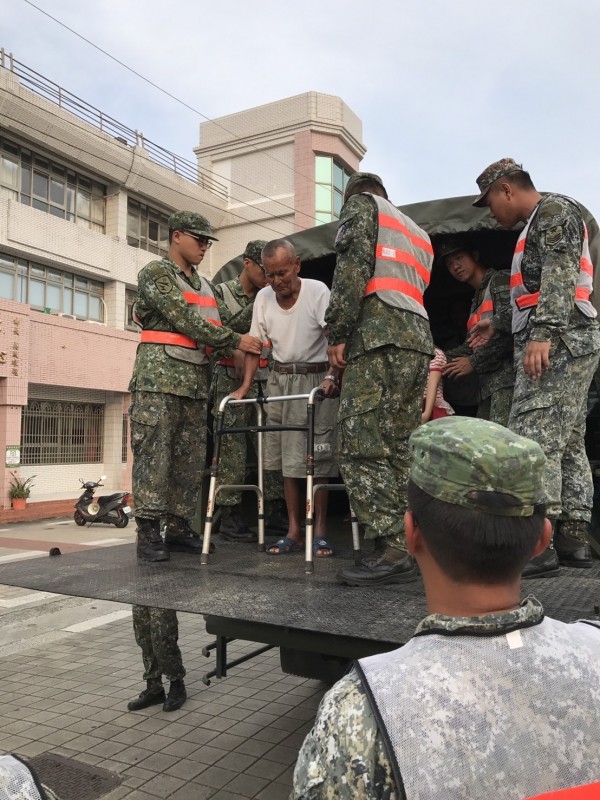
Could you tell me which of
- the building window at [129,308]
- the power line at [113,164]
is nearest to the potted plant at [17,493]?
the building window at [129,308]

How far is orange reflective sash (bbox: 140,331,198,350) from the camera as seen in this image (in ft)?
11.3

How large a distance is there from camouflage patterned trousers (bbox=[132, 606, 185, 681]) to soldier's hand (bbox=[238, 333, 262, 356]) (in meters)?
1.39

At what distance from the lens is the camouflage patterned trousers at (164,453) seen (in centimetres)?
333

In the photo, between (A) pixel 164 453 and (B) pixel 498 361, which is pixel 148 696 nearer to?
(A) pixel 164 453

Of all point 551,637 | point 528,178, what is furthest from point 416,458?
point 528,178

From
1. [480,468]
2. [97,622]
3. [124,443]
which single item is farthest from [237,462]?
[124,443]

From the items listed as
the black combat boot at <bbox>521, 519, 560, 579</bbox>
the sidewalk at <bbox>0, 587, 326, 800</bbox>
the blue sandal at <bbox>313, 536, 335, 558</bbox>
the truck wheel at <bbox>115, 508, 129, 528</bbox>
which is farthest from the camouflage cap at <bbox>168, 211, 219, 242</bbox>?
the truck wheel at <bbox>115, 508, 129, 528</bbox>

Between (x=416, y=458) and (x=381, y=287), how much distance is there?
1875 millimetres

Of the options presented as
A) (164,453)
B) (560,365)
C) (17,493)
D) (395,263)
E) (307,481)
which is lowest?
(17,493)

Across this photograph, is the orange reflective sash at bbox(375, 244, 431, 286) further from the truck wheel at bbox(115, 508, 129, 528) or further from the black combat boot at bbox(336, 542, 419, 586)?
the truck wheel at bbox(115, 508, 129, 528)

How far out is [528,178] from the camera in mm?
2990

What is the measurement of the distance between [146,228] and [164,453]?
1887 centimetres

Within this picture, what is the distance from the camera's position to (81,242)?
1803 cm

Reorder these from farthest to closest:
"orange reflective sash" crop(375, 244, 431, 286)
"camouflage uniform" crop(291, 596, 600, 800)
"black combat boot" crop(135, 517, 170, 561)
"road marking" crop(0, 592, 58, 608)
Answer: "road marking" crop(0, 592, 58, 608) < "black combat boot" crop(135, 517, 170, 561) < "orange reflective sash" crop(375, 244, 431, 286) < "camouflage uniform" crop(291, 596, 600, 800)
